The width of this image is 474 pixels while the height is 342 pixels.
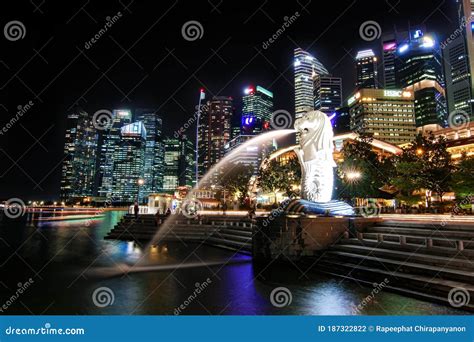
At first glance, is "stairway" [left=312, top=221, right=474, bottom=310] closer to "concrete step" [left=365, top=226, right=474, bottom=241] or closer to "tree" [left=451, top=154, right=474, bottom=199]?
"concrete step" [left=365, top=226, right=474, bottom=241]

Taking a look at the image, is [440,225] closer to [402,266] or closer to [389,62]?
[402,266]

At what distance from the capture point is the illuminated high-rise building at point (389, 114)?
12781 cm

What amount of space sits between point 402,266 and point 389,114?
135348 mm

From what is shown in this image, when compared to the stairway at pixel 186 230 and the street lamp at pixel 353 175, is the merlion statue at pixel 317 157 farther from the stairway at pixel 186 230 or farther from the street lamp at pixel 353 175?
the street lamp at pixel 353 175

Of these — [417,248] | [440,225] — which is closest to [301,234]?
[417,248]

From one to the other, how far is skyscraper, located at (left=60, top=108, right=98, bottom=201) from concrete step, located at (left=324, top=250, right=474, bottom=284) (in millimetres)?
163629

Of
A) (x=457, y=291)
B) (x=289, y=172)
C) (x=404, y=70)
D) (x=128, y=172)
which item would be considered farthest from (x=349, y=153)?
(x=128, y=172)

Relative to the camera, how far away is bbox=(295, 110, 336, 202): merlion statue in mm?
16484

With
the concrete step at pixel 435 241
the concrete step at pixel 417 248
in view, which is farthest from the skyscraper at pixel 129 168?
the concrete step at pixel 435 241

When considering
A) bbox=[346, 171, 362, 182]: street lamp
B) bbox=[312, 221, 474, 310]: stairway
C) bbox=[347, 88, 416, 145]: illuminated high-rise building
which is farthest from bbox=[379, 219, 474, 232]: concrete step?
bbox=[347, 88, 416, 145]: illuminated high-rise building

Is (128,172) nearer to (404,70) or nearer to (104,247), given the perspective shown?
(404,70)

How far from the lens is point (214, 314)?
23.4 ft

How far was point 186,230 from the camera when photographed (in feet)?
73.6

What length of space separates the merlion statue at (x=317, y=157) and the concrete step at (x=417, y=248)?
3960 millimetres
